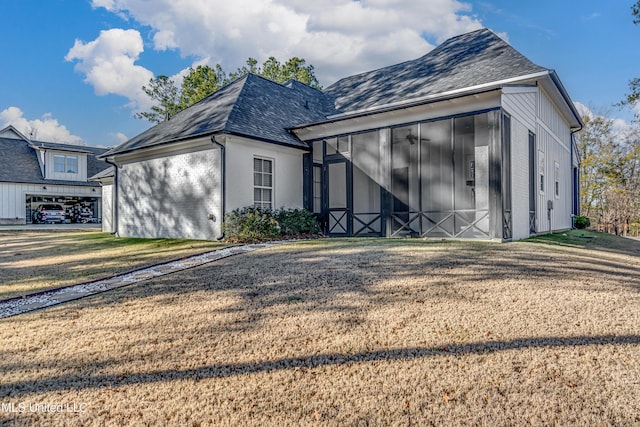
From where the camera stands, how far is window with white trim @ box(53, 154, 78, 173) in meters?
26.1

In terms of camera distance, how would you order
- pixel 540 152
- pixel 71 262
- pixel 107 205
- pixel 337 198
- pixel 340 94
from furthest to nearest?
pixel 107 205, pixel 340 94, pixel 337 198, pixel 540 152, pixel 71 262

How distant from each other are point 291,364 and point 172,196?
10.2m

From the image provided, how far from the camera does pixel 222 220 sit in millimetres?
10594

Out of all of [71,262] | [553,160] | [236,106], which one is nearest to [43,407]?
[71,262]

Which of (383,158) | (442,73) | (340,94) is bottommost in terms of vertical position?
(383,158)

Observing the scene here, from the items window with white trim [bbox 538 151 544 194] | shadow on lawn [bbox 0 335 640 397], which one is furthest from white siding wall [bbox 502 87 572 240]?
shadow on lawn [bbox 0 335 640 397]

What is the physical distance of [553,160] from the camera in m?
14.7

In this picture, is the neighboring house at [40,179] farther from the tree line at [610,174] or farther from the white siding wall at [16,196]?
the tree line at [610,174]

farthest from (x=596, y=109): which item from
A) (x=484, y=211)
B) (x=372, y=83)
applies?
(x=484, y=211)

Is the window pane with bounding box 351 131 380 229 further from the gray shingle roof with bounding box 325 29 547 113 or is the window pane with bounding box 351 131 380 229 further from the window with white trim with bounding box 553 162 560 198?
the window with white trim with bounding box 553 162 560 198

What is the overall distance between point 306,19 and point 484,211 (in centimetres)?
1760

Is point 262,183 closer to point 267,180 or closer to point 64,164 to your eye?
point 267,180

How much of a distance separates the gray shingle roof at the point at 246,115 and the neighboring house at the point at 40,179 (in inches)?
616

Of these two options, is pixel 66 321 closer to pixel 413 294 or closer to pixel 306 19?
pixel 413 294
